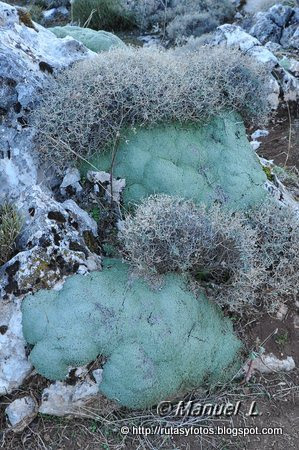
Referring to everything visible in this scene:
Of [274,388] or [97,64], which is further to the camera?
[97,64]

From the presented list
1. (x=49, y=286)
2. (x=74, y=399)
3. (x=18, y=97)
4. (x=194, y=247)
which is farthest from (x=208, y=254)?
(x=18, y=97)

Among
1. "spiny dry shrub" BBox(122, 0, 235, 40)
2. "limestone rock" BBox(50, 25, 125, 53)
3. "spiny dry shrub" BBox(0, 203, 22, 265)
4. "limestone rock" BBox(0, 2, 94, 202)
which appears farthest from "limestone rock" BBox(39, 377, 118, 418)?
"spiny dry shrub" BBox(122, 0, 235, 40)

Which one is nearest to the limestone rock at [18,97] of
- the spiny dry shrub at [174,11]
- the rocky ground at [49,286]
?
the rocky ground at [49,286]

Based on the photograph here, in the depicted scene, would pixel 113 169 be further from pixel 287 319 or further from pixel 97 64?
pixel 287 319

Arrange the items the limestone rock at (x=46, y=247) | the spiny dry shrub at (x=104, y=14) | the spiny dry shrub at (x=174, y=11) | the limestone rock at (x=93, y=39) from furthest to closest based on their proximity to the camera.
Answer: the spiny dry shrub at (x=104, y=14), the spiny dry shrub at (x=174, y=11), the limestone rock at (x=93, y=39), the limestone rock at (x=46, y=247)

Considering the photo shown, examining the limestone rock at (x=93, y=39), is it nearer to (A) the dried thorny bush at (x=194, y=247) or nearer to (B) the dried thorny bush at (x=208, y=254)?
(B) the dried thorny bush at (x=208, y=254)

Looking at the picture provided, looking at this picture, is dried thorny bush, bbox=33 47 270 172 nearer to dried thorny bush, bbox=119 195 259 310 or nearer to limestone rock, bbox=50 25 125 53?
dried thorny bush, bbox=119 195 259 310

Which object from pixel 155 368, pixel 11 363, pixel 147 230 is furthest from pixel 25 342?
pixel 147 230
